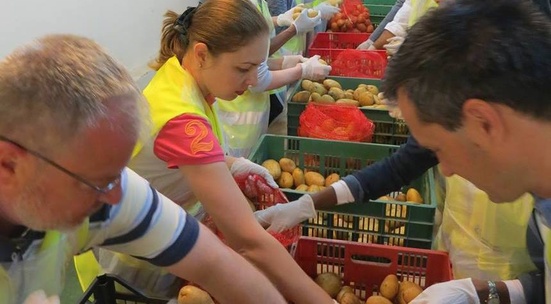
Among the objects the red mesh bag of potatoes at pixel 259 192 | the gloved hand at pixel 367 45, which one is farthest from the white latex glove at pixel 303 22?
the red mesh bag of potatoes at pixel 259 192

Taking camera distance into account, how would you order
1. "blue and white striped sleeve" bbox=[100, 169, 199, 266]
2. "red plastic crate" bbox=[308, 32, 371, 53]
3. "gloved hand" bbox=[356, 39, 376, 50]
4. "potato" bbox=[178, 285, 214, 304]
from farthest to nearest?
"red plastic crate" bbox=[308, 32, 371, 53]
"gloved hand" bbox=[356, 39, 376, 50]
"potato" bbox=[178, 285, 214, 304]
"blue and white striped sleeve" bbox=[100, 169, 199, 266]

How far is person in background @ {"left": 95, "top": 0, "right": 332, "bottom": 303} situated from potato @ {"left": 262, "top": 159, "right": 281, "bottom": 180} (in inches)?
21.8

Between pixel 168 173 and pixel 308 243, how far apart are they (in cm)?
44

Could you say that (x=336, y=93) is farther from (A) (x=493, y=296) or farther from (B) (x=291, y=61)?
(A) (x=493, y=296)

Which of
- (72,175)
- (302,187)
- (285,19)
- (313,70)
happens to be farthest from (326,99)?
(72,175)

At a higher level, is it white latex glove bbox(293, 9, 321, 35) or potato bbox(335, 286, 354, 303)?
white latex glove bbox(293, 9, 321, 35)

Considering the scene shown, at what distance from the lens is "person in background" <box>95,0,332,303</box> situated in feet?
4.33

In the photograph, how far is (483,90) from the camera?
82 centimetres

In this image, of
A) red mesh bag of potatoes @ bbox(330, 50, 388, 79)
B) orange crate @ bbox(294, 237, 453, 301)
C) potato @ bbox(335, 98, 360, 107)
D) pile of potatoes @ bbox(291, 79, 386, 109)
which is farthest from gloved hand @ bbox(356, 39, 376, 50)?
orange crate @ bbox(294, 237, 453, 301)

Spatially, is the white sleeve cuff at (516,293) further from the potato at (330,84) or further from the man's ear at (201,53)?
the potato at (330,84)

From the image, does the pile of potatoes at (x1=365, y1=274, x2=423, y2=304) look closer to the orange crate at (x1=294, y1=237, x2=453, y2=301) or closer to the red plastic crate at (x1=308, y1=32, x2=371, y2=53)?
the orange crate at (x1=294, y1=237, x2=453, y2=301)

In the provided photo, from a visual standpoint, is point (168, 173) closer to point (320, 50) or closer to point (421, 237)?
point (421, 237)

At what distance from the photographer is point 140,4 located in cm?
347

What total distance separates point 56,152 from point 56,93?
0.28 ft
